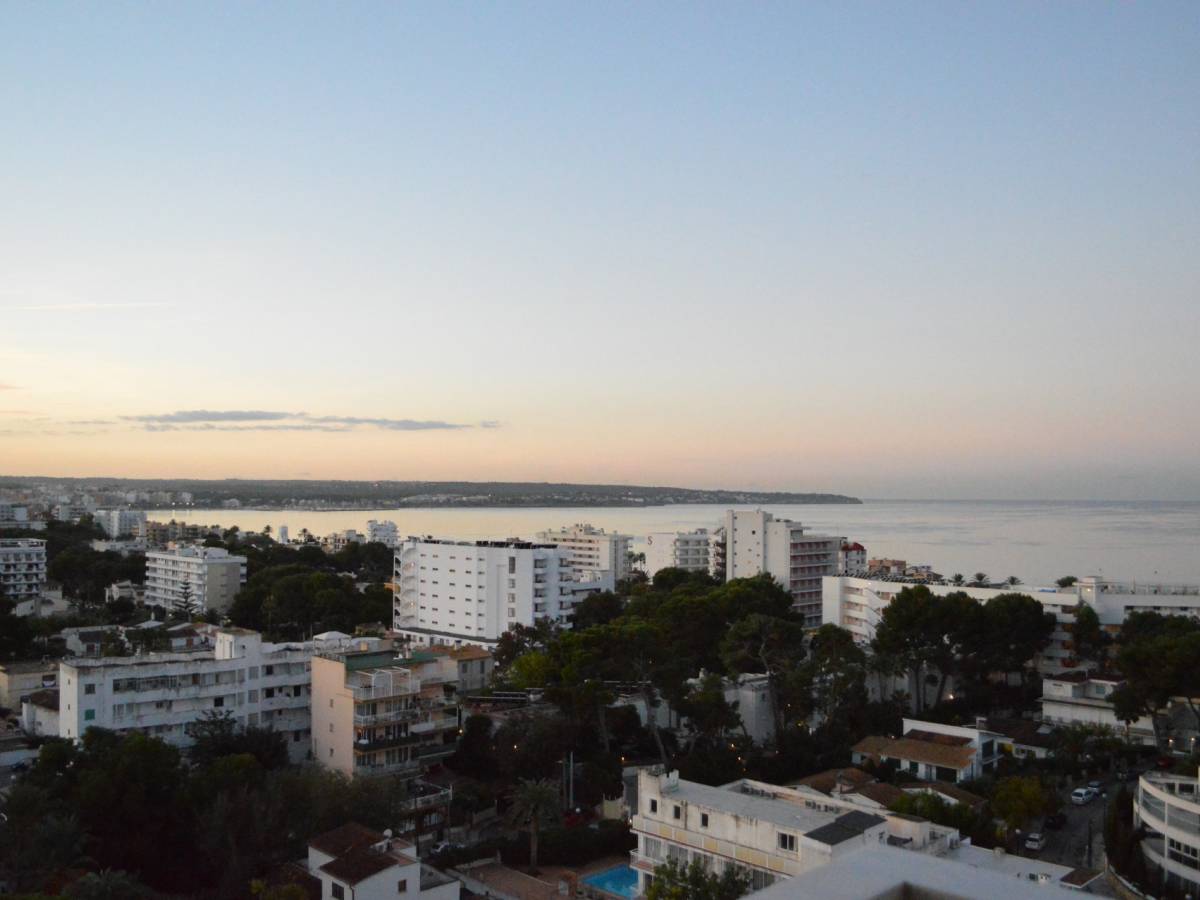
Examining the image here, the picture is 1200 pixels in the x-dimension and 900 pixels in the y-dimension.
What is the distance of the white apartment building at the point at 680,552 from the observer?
2397 inches

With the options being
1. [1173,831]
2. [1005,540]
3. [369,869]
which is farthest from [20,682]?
[1005,540]

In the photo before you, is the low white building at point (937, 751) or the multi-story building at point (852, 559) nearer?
the low white building at point (937, 751)

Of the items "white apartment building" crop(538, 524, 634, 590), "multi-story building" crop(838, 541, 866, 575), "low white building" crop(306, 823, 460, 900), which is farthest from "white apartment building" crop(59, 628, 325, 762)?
"white apartment building" crop(538, 524, 634, 590)

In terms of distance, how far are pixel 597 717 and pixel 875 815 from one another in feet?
31.4

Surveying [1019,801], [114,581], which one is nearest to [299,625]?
[114,581]

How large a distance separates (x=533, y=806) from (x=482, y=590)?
23.4m

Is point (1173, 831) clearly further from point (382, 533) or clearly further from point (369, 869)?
point (382, 533)

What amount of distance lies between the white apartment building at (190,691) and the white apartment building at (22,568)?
31.8 metres

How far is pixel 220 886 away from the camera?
1636 centimetres

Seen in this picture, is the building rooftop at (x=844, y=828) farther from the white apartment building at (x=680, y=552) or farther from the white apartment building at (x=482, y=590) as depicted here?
the white apartment building at (x=680, y=552)

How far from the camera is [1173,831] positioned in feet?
50.8

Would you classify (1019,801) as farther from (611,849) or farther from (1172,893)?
(611,849)

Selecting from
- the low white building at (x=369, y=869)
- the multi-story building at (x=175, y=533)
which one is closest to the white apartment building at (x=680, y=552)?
the multi-story building at (x=175, y=533)

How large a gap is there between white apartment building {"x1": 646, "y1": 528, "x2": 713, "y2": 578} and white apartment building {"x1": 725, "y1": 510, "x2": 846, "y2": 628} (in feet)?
36.9
